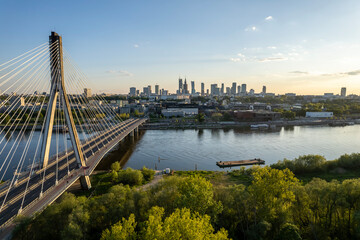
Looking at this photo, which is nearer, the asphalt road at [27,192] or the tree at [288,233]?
the tree at [288,233]

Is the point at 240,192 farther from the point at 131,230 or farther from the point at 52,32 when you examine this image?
the point at 52,32

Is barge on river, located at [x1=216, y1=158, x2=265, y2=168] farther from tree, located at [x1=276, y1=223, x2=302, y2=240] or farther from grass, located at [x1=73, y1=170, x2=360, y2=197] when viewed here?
tree, located at [x1=276, y1=223, x2=302, y2=240]

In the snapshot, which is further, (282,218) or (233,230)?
(233,230)

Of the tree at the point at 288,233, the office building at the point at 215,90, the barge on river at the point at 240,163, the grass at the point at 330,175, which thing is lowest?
the barge on river at the point at 240,163

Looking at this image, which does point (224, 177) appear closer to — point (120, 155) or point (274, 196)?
point (274, 196)

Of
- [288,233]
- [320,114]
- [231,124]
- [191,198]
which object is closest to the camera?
[288,233]

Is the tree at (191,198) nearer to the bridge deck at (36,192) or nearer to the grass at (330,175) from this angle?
the bridge deck at (36,192)

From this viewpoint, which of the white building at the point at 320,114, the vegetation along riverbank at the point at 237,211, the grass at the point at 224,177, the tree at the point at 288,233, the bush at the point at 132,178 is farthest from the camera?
the white building at the point at 320,114

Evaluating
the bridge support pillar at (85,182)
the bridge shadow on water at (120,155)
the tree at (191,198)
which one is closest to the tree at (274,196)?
the tree at (191,198)

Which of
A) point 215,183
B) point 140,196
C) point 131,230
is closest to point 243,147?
point 215,183

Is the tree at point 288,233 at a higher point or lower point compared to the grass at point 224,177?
higher

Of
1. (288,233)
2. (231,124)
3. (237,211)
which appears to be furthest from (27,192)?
(231,124)
